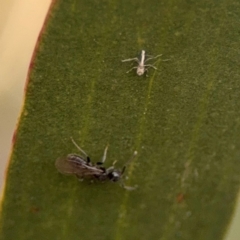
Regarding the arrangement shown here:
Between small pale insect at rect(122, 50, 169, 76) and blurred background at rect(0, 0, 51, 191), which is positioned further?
blurred background at rect(0, 0, 51, 191)

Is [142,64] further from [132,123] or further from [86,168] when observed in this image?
[86,168]

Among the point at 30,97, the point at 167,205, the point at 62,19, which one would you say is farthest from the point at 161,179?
the point at 62,19

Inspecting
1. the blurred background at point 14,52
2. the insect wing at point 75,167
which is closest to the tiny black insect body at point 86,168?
the insect wing at point 75,167

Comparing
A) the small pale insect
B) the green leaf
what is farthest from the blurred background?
the small pale insect

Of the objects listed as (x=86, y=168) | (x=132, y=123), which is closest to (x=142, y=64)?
(x=132, y=123)

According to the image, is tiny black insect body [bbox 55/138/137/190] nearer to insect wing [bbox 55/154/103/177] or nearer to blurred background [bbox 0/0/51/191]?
insect wing [bbox 55/154/103/177]

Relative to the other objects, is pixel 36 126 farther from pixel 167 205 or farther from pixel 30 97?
pixel 167 205

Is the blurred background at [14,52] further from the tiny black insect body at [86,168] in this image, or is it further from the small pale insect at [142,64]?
the small pale insect at [142,64]
